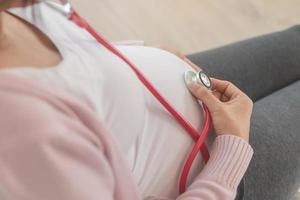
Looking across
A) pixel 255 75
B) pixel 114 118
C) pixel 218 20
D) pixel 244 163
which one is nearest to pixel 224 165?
pixel 244 163

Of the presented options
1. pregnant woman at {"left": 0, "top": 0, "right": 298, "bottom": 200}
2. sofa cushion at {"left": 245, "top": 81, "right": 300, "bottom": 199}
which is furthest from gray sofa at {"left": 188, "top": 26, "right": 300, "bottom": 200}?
pregnant woman at {"left": 0, "top": 0, "right": 298, "bottom": 200}

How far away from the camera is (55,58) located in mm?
635

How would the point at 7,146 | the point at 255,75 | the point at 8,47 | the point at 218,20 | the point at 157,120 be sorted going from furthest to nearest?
the point at 218,20, the point at 255,75, the point at 157,120, the point at 8,47, the point at 7,146

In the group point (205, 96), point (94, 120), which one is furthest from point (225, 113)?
point (94, 120)

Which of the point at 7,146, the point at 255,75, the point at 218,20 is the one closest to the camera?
the point at 7,146

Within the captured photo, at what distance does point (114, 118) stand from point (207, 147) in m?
0.23

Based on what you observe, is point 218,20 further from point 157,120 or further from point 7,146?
point 7,146

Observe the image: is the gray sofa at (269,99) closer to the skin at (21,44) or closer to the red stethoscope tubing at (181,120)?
the red stethoscope tubing at (181,120)

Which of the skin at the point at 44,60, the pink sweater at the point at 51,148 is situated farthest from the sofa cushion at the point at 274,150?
the pink sweater at the point at 51,148

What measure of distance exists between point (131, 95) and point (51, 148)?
19cm

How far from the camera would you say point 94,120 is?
562mm

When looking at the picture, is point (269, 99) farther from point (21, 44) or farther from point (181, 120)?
point (21, 44)

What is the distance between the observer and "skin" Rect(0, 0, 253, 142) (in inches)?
23.6

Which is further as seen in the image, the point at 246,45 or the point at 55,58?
the point at 246,45
